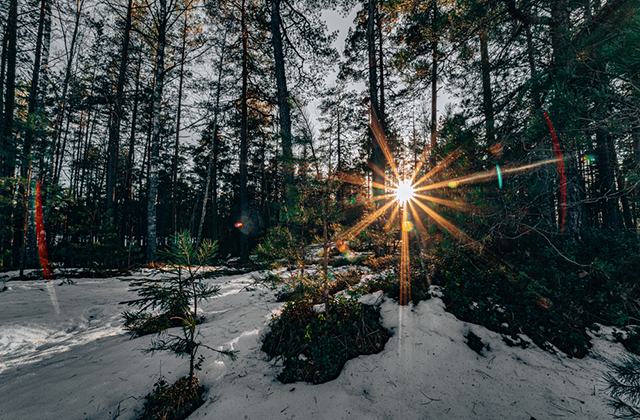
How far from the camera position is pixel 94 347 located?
3.01m

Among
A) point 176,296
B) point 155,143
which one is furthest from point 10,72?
point 176,296

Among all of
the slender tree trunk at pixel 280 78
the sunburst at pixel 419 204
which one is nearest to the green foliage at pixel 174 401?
the sunburst at pixel 419 204

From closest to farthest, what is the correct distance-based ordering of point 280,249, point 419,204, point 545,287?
point 280,249 < point 545,287 < point 419,204

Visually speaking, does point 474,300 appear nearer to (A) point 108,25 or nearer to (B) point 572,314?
(B) point 572,314

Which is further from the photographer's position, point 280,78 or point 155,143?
point 155,143

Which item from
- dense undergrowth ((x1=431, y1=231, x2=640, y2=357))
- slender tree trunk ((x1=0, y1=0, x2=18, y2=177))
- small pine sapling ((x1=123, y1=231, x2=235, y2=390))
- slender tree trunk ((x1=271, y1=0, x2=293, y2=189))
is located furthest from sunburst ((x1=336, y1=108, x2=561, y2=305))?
slender tree trunk ((x1=0, y1=0, x2=18, y2=177))

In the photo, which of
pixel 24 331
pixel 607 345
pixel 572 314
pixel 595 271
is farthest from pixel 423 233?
pixel 24 331

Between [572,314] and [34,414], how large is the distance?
6418 mm

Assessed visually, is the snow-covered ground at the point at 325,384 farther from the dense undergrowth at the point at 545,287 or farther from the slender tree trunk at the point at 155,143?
the slender tree trunk at the point at 155,143

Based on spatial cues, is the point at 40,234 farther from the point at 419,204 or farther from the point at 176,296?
the point at 419,204

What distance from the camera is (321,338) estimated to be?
291 centimetres

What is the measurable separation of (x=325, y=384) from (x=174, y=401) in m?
1.52

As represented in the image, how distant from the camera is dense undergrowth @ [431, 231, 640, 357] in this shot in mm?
3057

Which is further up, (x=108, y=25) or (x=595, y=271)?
(x=108, y=25)
